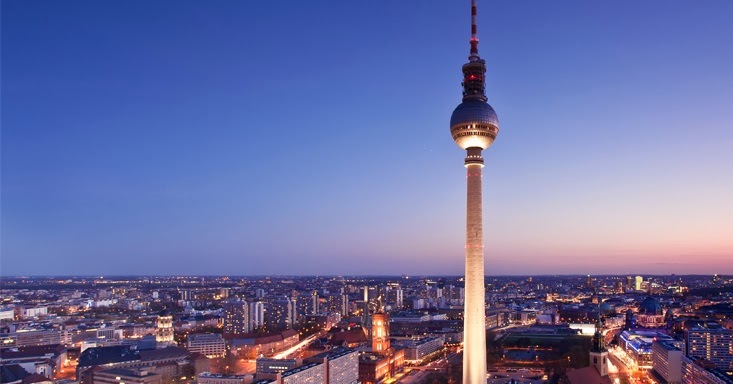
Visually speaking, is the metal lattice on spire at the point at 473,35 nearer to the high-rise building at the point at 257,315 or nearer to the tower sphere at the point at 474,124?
the tower sphere at the point at 474,124

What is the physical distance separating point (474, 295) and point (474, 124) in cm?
997

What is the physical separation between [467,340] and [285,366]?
1896 cm

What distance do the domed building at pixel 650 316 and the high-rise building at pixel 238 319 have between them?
5538cm

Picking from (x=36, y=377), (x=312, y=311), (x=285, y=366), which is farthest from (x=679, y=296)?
(x=36, y=377)

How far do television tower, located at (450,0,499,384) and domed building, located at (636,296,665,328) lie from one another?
6595 cm

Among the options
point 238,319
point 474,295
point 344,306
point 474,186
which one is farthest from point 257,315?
point 474,186

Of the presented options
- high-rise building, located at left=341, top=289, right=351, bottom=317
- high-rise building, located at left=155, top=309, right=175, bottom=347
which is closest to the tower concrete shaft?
high-rise building, located at left=155, top=309, right=175, bottom=347

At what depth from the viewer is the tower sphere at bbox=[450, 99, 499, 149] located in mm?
39625

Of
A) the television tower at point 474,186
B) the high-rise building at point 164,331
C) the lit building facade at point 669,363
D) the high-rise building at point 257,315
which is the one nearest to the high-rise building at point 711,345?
the lit building facade at point 669,363

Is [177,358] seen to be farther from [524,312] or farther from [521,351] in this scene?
[524,312]

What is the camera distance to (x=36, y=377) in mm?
49281

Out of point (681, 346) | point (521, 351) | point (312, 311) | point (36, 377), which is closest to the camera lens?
point (36, 377)

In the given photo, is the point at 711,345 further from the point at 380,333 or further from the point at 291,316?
the point at 291,316

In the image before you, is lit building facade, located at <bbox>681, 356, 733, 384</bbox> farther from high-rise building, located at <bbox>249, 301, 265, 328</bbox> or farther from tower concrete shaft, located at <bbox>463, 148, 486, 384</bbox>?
high-rise building, located at <bbox>249, 301, 265, 328</bbox>
